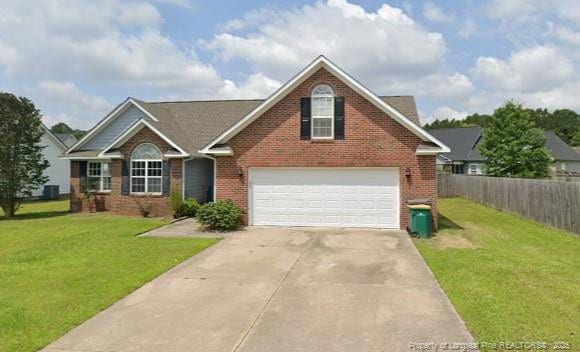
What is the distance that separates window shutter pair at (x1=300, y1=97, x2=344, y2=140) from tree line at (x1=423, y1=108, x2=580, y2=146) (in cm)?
7231

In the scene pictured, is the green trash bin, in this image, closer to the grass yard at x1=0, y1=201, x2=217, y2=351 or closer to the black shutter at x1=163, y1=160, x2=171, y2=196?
the grass yard at x1=0, y1=201, x2=217, y2=351

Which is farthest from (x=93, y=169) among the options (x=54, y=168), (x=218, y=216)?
(x=54, y=168)

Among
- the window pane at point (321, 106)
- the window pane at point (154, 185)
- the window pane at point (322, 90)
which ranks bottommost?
the window pane at point (154, 185)

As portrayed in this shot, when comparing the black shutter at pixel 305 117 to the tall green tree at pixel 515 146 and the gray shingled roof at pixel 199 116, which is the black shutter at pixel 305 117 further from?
the tall green tree at pixel 515 146

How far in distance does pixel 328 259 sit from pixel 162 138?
10.9 meters

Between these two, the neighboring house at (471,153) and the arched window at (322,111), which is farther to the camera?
the neighboring house at (471,153)

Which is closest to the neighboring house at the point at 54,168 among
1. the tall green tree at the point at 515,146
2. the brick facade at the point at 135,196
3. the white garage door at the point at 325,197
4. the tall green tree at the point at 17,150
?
the tall green tree at the point at 17,150

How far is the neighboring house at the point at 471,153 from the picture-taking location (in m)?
47.2

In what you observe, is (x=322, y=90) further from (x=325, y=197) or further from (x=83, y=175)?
(x=83, y=175)

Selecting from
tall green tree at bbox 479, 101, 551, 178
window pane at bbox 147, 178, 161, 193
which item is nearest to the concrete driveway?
window pane at bbox 147, 178, 161, 193

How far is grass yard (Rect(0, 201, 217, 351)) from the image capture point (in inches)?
231

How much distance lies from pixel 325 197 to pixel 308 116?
2976 mm

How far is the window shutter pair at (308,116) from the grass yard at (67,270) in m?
5.28

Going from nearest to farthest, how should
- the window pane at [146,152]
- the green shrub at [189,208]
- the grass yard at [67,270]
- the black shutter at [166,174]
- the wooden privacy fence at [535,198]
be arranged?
1. the grass yard at [67,270]
2. the wooden privacy fence at [535,198]
3. the green shrub at [189,208]
4. the black shutter at [166,174]
5. the window pane at [146,152]
